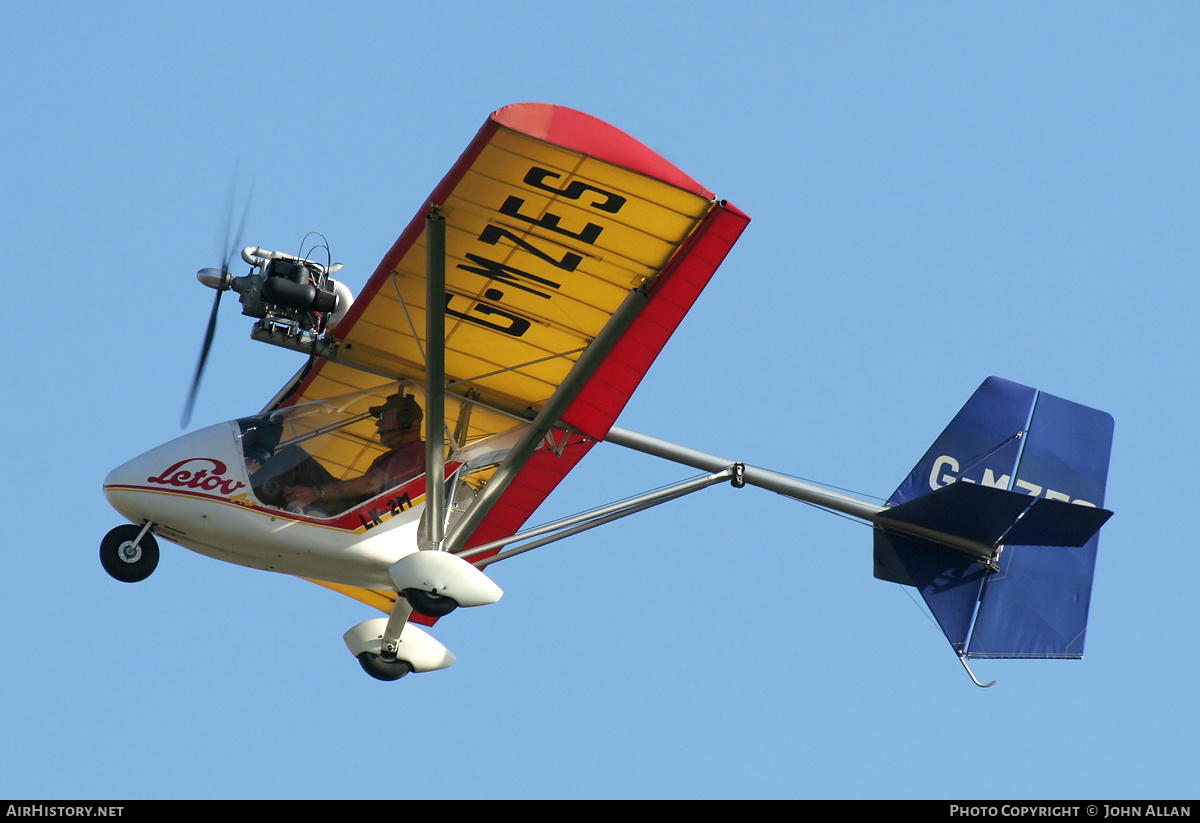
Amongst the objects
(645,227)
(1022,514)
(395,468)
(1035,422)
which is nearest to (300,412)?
(395,468)

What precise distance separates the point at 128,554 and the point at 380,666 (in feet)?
9.05

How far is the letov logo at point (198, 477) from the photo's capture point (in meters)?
11.5

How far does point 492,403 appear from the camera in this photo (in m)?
13.0

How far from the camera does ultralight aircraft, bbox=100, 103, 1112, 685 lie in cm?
→ 1108

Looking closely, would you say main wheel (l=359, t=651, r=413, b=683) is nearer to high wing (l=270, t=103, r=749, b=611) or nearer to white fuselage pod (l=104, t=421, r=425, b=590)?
white fuselage pod (l=104, t=421, r=425, b=590)

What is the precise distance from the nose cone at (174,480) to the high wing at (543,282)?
1.06 meters

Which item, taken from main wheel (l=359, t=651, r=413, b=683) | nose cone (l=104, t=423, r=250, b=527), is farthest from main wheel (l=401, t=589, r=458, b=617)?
main wheel (l=359, t=651, r=413, b=683)

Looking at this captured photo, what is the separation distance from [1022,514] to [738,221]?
3665 mm

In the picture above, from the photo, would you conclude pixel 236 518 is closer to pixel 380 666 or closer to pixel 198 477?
pixel 198 477

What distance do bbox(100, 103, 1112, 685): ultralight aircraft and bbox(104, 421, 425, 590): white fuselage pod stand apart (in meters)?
0.02

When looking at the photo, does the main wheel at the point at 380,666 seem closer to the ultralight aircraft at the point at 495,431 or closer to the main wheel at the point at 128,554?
the ultralight aircraft at the point at 495,431

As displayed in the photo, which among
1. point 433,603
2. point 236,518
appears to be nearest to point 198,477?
point 236,518

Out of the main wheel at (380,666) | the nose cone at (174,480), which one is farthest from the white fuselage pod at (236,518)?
the main wheel at (380,666)

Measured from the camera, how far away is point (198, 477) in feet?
37.8
